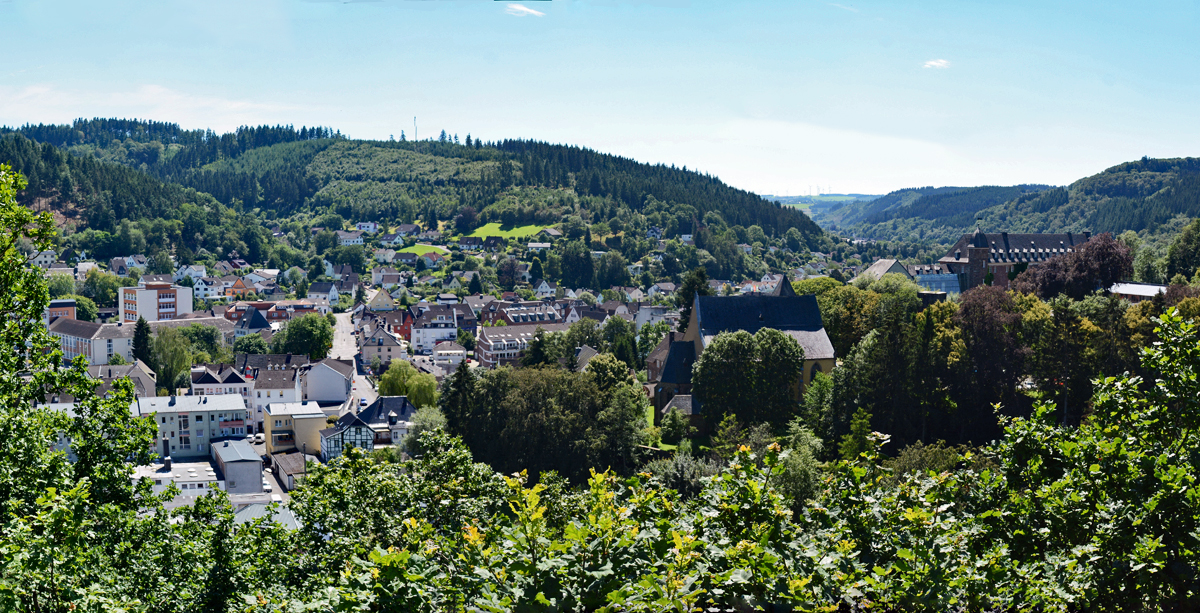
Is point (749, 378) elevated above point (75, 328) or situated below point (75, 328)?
above

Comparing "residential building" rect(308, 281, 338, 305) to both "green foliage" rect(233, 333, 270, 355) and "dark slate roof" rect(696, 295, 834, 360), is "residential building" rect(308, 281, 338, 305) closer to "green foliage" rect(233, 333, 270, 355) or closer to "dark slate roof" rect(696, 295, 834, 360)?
"green foliage" rect(233, 333, 270, 355)

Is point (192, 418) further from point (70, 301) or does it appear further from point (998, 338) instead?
point (998, 338)

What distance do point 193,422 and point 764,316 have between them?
36.2 meters

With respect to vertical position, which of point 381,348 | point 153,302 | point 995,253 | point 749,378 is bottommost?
point 381,348

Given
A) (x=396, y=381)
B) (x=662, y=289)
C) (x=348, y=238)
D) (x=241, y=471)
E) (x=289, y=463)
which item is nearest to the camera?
(x=241, y=471)

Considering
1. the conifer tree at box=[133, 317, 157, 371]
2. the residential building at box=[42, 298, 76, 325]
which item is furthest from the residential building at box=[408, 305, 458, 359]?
the residential building at box=[42, 298, 76, 325]

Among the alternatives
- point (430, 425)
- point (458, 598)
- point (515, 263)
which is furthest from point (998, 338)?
point (515, 263)

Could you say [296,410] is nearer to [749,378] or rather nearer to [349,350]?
[349,350]

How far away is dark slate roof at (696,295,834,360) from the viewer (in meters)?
41.9

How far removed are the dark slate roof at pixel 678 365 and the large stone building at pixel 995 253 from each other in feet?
108

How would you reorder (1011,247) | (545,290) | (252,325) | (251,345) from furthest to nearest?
(545,290)
(252,325)
(251,345)
(1011,247)

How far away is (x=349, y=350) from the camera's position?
3386 inches

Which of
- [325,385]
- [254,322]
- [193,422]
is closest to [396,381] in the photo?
[325,385]

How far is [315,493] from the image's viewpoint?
1230cm
